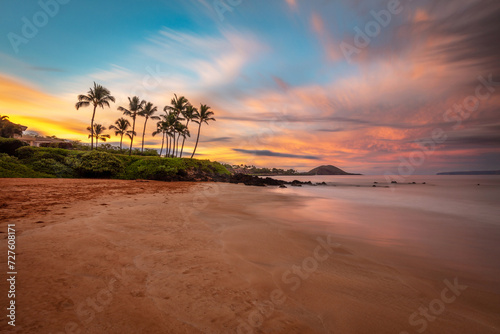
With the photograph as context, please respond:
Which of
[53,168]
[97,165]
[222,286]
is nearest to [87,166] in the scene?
[97,165]

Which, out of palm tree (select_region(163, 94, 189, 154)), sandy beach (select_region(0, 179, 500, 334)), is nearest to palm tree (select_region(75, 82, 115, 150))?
palm tree (select_region(163, 94, 189, 154))

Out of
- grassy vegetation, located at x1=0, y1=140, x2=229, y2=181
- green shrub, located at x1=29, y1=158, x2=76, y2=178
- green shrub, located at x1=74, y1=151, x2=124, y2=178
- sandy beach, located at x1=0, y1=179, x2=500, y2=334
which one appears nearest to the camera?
sandy beach, located at x1=0, y1=179, x2=500, y2=334

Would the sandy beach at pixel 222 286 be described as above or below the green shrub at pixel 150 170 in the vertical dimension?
below

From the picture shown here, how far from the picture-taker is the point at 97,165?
2358 cm

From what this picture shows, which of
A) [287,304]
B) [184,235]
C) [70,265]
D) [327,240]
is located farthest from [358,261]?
[70,265]

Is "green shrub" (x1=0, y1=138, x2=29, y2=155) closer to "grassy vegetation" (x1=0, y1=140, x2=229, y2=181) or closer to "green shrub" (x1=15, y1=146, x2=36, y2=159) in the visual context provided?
"grassy vegetation" (x1=0, y1=140, x2=229, y2=181)

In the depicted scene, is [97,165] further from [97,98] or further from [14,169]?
[97,98]

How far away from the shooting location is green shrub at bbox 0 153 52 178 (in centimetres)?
1830

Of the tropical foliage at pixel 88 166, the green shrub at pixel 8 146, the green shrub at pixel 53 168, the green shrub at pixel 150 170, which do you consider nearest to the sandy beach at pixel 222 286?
the tropical foliage at pixel 88 166

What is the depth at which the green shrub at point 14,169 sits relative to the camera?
18297mm

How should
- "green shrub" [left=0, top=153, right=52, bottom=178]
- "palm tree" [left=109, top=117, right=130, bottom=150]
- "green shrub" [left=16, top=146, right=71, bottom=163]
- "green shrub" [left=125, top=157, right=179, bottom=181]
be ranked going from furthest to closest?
1. "palm tree" [left=109, top=117, right=130, bottom=150]
2. "green shrub" [left=125, top=157, right=179, bottom=181]
3. "green shrub" [left=16, top=146, right=71, bottom=163]
4. "green shrub" [left=0, top=153, right=52, bottom=178]

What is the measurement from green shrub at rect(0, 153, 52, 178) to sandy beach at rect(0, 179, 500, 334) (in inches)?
824

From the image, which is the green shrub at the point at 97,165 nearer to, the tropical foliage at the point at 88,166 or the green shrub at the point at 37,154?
the tropical foliage at the point at 88,166

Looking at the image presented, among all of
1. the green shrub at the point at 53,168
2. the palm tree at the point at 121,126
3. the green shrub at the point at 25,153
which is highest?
the palm tree at the point at 121,126
